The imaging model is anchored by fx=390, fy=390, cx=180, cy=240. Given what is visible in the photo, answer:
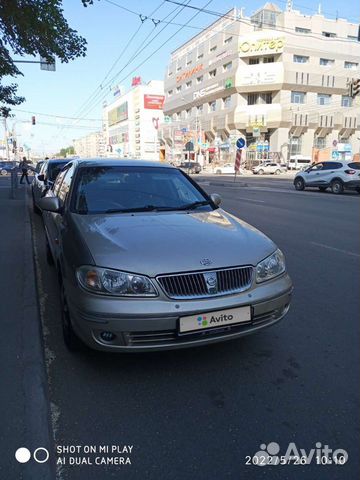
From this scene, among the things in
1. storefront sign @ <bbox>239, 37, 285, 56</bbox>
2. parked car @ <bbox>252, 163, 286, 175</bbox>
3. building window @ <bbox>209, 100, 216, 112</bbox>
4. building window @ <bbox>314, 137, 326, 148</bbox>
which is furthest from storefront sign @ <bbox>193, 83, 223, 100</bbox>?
parked car @ <bbox>252, 163, 286, 175</bbox>

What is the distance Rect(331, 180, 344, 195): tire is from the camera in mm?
20406

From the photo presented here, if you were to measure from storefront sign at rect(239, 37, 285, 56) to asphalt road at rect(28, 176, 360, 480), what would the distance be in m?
60.4

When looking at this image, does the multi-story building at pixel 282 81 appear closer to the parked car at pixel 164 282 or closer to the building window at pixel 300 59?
the building window at pixel 300 59

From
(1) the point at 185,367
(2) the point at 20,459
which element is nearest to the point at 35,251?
(1) the point at 185,367

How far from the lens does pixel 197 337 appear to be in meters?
2.81

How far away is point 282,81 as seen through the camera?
5678 centimetres

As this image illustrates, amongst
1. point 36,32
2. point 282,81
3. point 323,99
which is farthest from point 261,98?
point 36,32

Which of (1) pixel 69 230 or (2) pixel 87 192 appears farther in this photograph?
(2) pixel 87 192

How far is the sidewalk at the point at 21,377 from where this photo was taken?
7.27 feet

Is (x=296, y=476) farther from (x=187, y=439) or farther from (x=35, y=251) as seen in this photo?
(x=35, y=251)

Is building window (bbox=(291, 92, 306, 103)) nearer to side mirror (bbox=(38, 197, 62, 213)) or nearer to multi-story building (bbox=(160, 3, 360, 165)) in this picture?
multi-story building (bbox=(160, 3, 360, 165))

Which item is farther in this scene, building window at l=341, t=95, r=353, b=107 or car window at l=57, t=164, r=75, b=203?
building window at l=341, t=95, r=353, b=107

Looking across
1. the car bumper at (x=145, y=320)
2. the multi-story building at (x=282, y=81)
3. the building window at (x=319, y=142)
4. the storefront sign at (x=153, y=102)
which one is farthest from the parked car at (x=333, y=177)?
the storefront sign at (x=153, y=102)

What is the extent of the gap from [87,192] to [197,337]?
209cm
